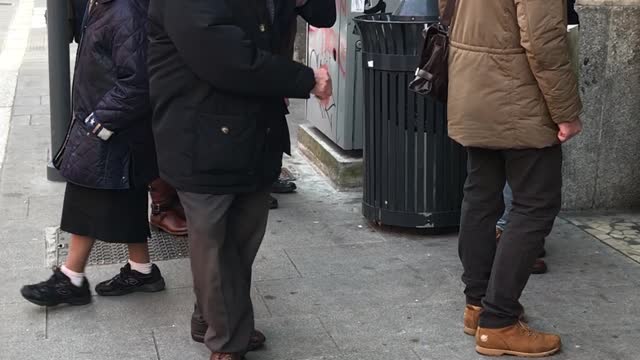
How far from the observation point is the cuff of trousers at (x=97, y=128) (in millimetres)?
3963

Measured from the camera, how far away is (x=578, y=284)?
14.7 ft

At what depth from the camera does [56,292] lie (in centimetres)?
417

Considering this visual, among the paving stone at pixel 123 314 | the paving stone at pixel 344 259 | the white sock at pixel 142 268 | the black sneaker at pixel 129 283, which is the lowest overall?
the paving stone at pixel 344 259

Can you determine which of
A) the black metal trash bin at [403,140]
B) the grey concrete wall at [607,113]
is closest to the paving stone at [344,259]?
the black metal trash bin at [403,140]

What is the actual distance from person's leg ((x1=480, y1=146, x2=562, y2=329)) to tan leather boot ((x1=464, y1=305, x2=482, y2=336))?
0.16 meters

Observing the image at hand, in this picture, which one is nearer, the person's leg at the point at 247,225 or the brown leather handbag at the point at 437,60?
the person's leg at the point at 247,225

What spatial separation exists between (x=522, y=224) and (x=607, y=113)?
6.96 feet

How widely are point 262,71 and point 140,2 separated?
103 cm

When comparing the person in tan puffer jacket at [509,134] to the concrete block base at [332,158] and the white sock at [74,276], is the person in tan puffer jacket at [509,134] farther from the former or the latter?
the concrete block base at [332,158]

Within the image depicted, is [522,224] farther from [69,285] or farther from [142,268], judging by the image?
[69,285]

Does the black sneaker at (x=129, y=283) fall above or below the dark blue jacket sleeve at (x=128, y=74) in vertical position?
below

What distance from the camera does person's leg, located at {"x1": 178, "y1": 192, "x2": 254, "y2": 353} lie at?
3344 mm

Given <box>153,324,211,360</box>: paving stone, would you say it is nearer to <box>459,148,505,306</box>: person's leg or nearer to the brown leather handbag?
<box>459,148,505,306</box>: person's leg

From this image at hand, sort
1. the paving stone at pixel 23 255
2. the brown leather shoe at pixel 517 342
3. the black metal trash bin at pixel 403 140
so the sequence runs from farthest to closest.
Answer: the black metal trash bin at pixel 403 140 → the paving stone at pixel 23 255 → the brown leather shoe at pixel 517 342
